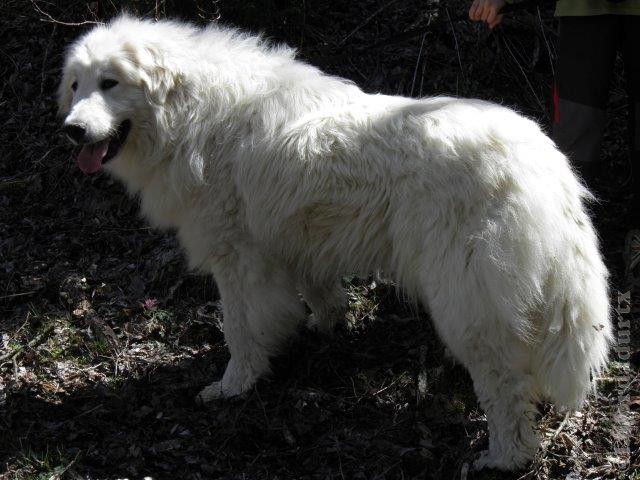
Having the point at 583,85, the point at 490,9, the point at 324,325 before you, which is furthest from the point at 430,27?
the point at 324,325

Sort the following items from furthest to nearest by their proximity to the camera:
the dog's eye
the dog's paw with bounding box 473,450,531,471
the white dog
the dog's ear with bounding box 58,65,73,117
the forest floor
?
the dog's ear with bounding box 58,65,73,117 → the dog's eye → the forest floor → the dog's paw with bounding box 473,450,531,471 → the white dog

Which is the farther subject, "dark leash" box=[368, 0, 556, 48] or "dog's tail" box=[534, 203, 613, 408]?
"dark leash" box=[368, 0, 556, 48]

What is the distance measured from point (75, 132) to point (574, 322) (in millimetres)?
2752

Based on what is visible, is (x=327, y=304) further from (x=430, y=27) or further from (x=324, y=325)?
(x=430, y=27)

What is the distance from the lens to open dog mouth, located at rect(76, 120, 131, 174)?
3.97 metres

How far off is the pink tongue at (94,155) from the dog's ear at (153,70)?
1.29 feet

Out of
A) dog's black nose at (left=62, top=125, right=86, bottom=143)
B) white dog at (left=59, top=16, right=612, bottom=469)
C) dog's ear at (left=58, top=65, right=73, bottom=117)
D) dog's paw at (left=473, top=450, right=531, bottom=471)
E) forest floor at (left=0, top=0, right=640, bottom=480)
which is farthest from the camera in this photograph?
dog's ear at (left=58, top=65, right=73, bottom=117)

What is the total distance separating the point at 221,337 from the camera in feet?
15.5

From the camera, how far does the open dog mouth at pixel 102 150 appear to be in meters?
3.97

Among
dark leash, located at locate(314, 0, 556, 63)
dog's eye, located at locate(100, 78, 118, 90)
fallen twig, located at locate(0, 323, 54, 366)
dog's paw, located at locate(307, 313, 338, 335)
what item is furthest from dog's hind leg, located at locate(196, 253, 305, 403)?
dark leash, located at locate(314, 0, 556, 63)

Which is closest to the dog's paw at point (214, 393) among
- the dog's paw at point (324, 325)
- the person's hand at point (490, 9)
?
the dog's paw at point (324, 325)

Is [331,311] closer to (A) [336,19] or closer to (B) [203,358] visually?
(B) [203,358]

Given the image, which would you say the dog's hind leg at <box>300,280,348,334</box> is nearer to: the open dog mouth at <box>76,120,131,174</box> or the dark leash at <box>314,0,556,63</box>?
the open dog mouth at <box>76,120,131,174</box>

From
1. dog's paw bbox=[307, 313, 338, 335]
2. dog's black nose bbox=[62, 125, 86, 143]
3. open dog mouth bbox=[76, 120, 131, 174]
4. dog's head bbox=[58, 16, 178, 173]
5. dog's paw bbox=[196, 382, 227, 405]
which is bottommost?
dog's paw bbox=[196, 382, 227, 405]
